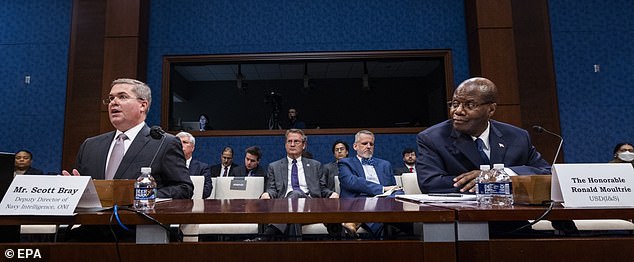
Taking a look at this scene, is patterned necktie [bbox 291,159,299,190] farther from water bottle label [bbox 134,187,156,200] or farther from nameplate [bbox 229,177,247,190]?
water bottle label [bbox 134,187,156,200]

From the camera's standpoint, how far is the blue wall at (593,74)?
211 inches

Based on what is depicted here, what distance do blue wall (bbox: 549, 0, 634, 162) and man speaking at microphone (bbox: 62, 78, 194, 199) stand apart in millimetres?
5047

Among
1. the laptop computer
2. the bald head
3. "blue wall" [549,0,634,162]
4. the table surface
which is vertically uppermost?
"blue wall" [549,0,634,162]

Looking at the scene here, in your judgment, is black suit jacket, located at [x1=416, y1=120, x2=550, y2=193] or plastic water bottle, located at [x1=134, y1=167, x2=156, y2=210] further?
black suit jacket, located at [x1=416, y1=120, x2=550, y2=193]

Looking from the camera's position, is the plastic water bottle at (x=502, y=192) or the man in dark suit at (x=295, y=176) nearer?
the plastic water bottle at (x=502, y=192)

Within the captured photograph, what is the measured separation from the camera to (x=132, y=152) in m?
1.94

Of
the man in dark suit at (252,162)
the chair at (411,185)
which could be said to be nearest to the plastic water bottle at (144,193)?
the chair at (411,185)

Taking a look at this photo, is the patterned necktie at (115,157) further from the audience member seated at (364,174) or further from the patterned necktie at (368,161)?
the patterned necktie at (368,161)

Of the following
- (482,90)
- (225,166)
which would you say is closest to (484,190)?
(482,90)

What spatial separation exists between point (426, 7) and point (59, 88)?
4.97 m

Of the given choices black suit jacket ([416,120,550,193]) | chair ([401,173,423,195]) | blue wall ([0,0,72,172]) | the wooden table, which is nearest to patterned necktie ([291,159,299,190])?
chair ([401,173,423,195])

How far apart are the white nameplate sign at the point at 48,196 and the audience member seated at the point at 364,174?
7.00 ft

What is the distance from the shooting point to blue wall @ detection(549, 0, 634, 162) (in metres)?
5.35

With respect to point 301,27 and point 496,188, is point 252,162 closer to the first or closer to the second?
point 301,27
